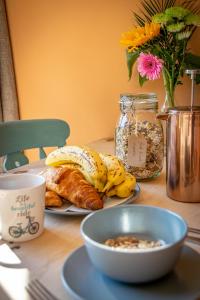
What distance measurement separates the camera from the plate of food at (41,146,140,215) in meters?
0.69

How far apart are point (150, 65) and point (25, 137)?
574 mm

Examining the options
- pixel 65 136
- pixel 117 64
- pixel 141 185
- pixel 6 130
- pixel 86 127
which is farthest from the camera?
pixel 86 127

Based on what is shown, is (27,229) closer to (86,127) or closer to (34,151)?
(86,127)

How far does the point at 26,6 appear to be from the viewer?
205 cm

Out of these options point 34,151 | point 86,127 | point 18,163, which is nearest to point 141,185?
point 18,163

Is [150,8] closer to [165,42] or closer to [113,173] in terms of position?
[165,42]

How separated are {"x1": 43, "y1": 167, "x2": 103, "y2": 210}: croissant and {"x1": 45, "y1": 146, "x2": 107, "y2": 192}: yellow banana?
0.07ft

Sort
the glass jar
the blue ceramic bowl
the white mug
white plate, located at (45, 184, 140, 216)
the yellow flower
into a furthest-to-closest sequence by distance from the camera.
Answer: the yellow flower → the glass jar → white plate, located at (45, 184, 140, 216) → the white mug → the blue ceramic bowl

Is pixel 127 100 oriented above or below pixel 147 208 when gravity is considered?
above

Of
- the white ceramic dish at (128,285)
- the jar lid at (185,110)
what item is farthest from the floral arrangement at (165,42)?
the white ceramic dish at (128,285)

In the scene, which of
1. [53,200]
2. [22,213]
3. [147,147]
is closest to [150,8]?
[147,147]

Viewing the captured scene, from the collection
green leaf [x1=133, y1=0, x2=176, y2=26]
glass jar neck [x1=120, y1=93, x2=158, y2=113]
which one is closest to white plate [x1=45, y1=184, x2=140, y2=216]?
glass jar neck [x1=120, y1=93, x2=158, y2=113]

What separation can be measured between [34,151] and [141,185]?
4.84ft

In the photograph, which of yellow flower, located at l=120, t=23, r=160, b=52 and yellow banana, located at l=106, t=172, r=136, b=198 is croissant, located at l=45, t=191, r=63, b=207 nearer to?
yellow banana, located at l=106, t=172, r=136, b=198
